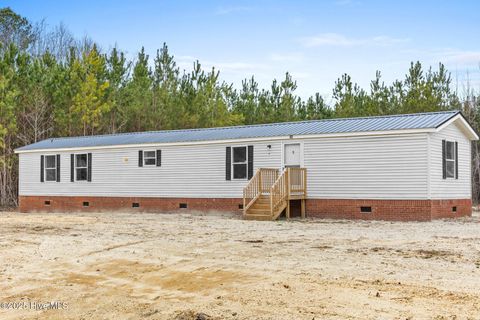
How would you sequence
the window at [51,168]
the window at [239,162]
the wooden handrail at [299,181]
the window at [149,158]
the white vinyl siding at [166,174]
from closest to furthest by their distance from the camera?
the wooden handrail at [299,181] < the window at [239,162] < the white vinyl siding at [166,174] < the window at [149,158] < the window at [51,168]

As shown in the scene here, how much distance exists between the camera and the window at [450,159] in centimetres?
1927

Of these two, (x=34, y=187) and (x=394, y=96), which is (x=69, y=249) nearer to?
(x=34, y=187)

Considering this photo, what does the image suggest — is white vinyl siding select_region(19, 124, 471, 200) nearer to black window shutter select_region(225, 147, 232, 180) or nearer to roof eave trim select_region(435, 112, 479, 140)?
black window shutter select_region(225, 147, 232, 180)

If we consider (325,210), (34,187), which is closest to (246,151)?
(325,210)

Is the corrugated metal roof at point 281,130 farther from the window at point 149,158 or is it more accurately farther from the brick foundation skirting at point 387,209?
the brick foundation skirting at point 387,209

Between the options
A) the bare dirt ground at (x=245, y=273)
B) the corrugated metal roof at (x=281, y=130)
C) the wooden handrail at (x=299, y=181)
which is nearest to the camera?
the bare dirt ground at (x=245, y=273)

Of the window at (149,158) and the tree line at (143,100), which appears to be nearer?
the window at (149,158)

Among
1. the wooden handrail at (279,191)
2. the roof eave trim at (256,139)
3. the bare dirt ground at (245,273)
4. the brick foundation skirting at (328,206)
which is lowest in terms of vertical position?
the bare dirt ground at (245,273)

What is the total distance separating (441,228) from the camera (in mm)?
15422

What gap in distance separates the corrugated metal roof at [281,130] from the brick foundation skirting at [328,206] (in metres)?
2.33

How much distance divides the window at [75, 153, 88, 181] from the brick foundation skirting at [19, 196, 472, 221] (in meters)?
0.93

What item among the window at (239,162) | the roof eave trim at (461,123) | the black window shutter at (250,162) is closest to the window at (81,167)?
the window at (239,162)

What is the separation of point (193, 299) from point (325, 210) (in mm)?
12479

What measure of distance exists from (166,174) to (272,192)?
6085 millimetres
